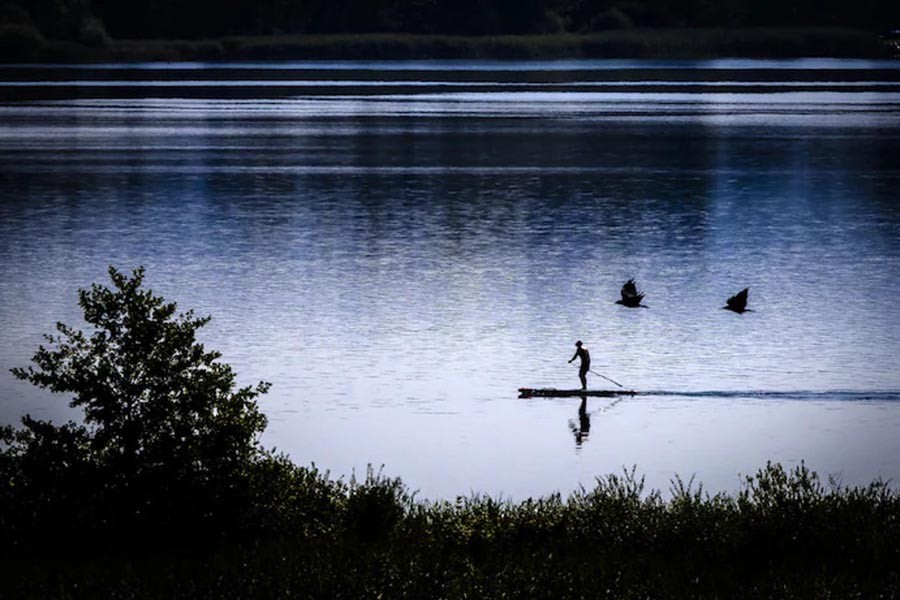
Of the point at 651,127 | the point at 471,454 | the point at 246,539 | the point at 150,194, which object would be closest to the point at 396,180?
the point at 150,194

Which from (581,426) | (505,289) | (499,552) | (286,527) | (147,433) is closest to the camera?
Result: (499,552)

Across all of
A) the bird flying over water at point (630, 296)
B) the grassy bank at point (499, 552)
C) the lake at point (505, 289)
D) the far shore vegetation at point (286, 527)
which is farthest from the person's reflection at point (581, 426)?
the bird flying over water at point (630, 296)

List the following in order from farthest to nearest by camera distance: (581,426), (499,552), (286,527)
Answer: (581,426) < (286,527) < (499,552)

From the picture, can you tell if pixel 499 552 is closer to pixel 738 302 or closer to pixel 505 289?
pixel 738 302

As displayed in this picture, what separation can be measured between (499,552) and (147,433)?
661 centimetres

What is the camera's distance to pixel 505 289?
63.6 meters

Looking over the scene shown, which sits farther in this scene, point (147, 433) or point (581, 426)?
point (581, 426)

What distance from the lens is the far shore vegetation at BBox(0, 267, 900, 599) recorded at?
25.6 meters

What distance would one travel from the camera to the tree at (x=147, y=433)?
2950cm

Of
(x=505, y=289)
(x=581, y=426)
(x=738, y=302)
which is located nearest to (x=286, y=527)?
(x=581, y=426)

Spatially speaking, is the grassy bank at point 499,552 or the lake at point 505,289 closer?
the grassy bank at point 499,552

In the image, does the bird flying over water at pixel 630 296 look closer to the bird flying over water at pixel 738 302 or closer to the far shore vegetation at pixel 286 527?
the bird flying over water at pixel 738 302

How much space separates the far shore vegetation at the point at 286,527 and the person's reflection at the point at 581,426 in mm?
7496

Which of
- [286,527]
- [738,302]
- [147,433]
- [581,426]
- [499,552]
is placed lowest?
[738,302]
